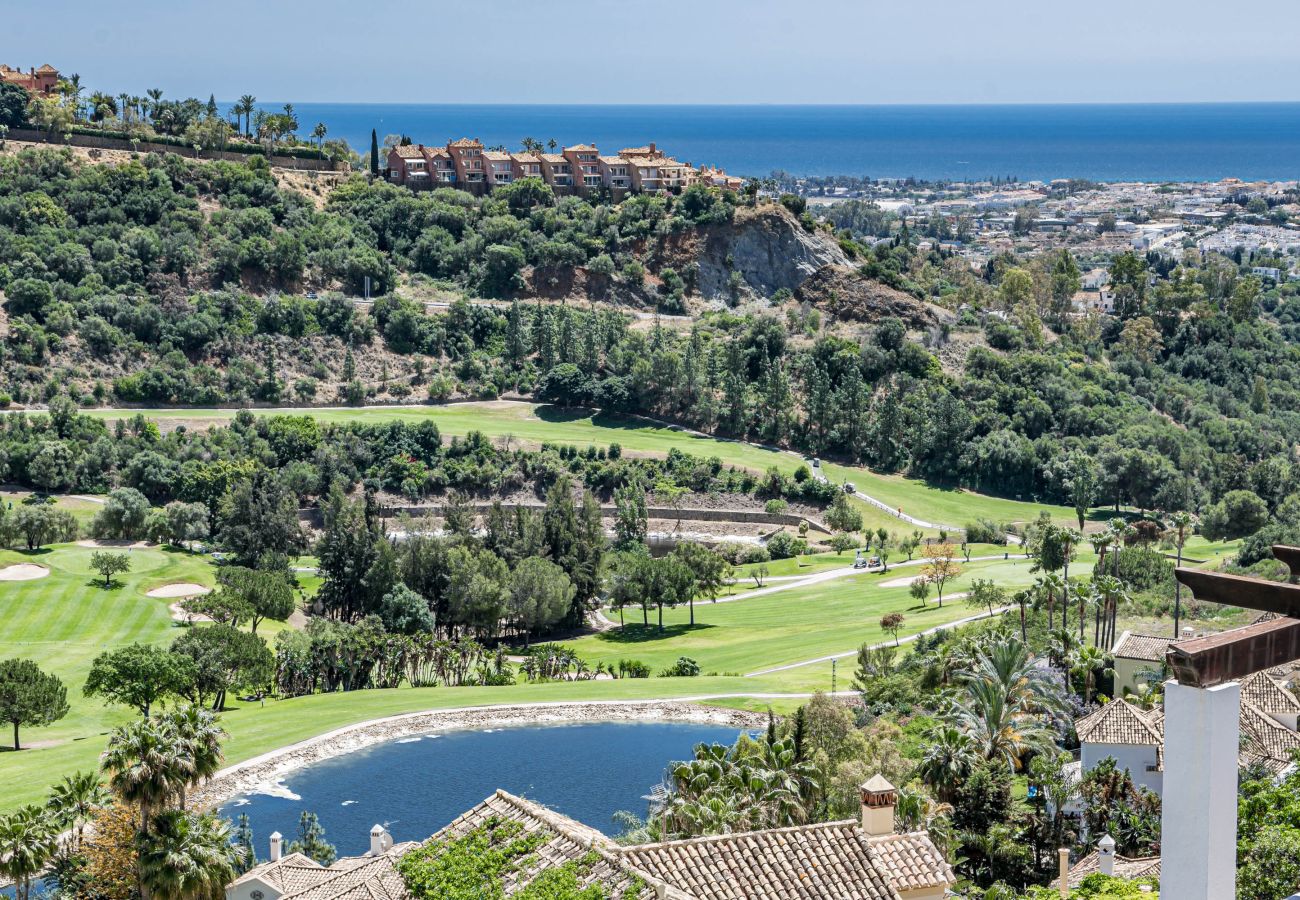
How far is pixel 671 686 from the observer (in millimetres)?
70000

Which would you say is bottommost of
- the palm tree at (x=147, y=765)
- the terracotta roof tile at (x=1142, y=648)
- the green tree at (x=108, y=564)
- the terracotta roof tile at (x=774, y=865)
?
the green tree at (x=108, y=564)

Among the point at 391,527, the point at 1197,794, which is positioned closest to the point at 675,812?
the point at 1197,794

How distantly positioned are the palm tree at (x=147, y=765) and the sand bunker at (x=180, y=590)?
47.9 meters

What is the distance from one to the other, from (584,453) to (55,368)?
39406 millimetres

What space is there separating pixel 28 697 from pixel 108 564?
2370 cm

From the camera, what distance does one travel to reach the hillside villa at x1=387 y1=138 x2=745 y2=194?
15775 cm

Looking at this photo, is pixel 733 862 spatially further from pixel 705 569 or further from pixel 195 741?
pixel 705 569

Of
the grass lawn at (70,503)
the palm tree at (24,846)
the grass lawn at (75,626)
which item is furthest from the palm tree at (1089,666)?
the grass lawn at (70,503)

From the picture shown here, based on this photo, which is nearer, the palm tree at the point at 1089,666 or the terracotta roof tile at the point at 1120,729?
the terracotta roof tile at the point at 1120,729

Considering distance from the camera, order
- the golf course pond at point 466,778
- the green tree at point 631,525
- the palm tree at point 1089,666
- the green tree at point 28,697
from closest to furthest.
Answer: the golf course pond at point 466,778 < the palm tree at point 1089,666 < the green tree at point 28,697 < the green tree at point 631,525

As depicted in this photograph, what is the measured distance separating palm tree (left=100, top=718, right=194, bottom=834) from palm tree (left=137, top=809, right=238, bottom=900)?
822mm

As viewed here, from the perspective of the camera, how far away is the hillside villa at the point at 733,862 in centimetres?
2461

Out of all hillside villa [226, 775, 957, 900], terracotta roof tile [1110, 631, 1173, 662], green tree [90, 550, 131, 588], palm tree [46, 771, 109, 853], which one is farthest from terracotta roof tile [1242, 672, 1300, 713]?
green tree [90, 550, 131, 588]

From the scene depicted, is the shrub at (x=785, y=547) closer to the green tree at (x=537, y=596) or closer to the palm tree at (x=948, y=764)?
the green tree at (x=537, y=596)
